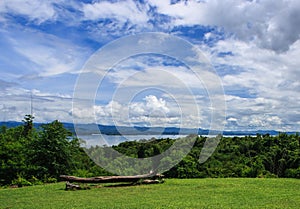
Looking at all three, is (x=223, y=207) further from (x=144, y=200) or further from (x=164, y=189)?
(x=164, y=189)

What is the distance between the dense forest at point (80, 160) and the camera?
18919mm

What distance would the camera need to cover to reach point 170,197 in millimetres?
11516

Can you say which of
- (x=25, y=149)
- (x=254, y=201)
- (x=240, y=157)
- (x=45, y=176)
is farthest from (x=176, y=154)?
(x=254, y=201)

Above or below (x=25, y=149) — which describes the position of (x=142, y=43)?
above

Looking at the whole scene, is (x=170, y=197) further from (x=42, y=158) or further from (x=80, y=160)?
(x=80, y=160)

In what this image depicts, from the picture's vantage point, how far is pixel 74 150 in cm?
2103

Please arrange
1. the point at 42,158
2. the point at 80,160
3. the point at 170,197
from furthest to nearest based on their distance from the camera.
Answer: the point at 80,160 → the point at 42,158 → the point at 170,197

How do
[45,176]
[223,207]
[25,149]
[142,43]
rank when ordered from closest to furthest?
1. [223,207]
2. [142,43]
3. [45,176]
4. [25,149]

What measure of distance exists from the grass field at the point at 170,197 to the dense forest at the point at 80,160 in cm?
432

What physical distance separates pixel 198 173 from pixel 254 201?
8985mm

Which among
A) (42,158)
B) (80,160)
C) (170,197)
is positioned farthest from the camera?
(80,160)

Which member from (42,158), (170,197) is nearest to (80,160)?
(42,158)

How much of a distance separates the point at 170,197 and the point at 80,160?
1204 cm

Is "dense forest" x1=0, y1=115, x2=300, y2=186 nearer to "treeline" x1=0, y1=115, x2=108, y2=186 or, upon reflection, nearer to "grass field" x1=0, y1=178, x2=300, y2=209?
"treeline" x1=0, y1=115, x2=108, y2=186
